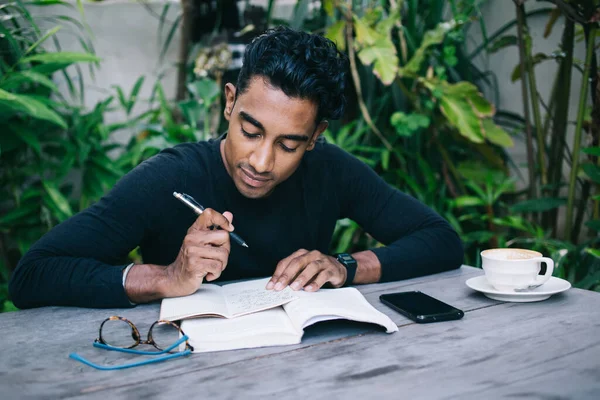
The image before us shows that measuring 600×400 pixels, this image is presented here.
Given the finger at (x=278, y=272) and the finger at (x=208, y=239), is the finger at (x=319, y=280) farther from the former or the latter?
the finger at (x=208, y=239)

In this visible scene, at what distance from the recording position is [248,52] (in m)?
1.65

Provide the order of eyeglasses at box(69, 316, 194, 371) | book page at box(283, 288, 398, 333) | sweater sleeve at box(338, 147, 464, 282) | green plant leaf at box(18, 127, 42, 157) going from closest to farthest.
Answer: eyeglasses at box(69, 316, 194, 371) < book page at box(283, 288, 398, 333) < sweater sleeve at box(338, 147, 464, 282) < green plant leaf at box(18, 127, 42, 157)

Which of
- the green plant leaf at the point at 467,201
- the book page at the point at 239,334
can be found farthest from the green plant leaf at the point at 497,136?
the book page at the point at 239,334

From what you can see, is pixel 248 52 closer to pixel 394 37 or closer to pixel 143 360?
pixel 143 360

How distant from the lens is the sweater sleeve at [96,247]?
1299mm

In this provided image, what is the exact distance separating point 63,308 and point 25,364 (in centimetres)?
35

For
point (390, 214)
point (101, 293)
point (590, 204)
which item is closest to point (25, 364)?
point (101, 293)

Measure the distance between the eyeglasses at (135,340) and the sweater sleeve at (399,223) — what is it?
68cm

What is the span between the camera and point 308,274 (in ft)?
4.47

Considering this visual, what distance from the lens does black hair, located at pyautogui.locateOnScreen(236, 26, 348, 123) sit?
1.52 m

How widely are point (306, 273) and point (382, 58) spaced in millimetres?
1635

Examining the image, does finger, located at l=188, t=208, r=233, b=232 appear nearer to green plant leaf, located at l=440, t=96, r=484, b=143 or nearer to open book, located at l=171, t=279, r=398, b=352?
open book, located at l=171, t=279, r=398, b=352

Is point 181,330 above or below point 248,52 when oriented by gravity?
below

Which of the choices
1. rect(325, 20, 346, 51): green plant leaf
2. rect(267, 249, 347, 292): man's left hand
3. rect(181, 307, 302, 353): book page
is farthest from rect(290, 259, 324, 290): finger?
rect(325, 20, 346, 51): green plant leaf
